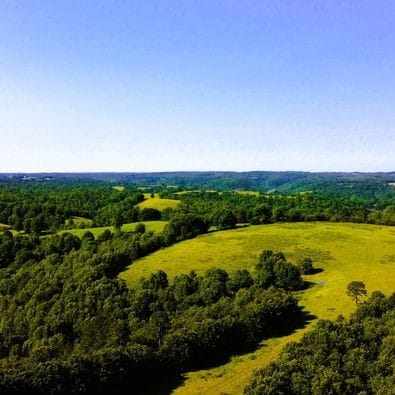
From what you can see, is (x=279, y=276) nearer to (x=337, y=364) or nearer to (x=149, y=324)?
(x=149, y=324)

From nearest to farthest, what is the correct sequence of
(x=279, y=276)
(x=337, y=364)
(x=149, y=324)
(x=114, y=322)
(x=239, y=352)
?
(x=337, y=364) → (x=239, y=352) → (x=149, y=324) → (x=114, y=322) → (x=279, y=276)

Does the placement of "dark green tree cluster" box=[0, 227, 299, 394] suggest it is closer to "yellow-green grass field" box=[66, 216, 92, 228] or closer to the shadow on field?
the shadow on field

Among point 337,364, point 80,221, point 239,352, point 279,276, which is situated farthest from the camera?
point 80,221

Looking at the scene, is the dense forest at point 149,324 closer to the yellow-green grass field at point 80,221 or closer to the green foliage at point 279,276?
the green foliage at point 279,276

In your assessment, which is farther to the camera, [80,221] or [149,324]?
[80,221]

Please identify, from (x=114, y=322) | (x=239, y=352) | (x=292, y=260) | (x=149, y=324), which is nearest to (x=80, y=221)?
(x=292, y=260)
